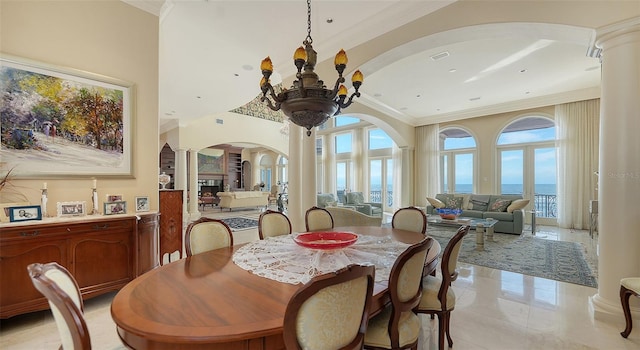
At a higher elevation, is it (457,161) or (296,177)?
(457,161)

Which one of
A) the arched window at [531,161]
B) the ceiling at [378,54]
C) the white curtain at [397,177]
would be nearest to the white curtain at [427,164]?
the white curtain at [397,177]

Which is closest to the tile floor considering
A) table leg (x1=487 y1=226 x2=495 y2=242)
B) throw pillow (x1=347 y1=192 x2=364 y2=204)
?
table leg (x1=487 y1=226 x2=495 y2=242)

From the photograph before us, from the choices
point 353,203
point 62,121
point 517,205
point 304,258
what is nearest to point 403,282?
point 304,258

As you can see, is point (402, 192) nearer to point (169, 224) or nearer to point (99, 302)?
point (169, 224)

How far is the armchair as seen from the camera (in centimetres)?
703

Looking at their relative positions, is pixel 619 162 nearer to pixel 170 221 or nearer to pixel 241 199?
pixel 170 221

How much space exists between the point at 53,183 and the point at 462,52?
5684 mm

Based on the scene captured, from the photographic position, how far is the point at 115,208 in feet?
9.02

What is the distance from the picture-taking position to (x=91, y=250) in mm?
2488

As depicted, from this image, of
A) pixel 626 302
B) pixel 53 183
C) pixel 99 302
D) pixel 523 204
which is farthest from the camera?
pixel 523 204

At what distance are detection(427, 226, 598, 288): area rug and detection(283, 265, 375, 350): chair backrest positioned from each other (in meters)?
3.67

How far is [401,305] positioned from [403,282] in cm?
12

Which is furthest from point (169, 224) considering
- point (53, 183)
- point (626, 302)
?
point (626, 302)

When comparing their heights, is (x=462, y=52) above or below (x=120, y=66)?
above
